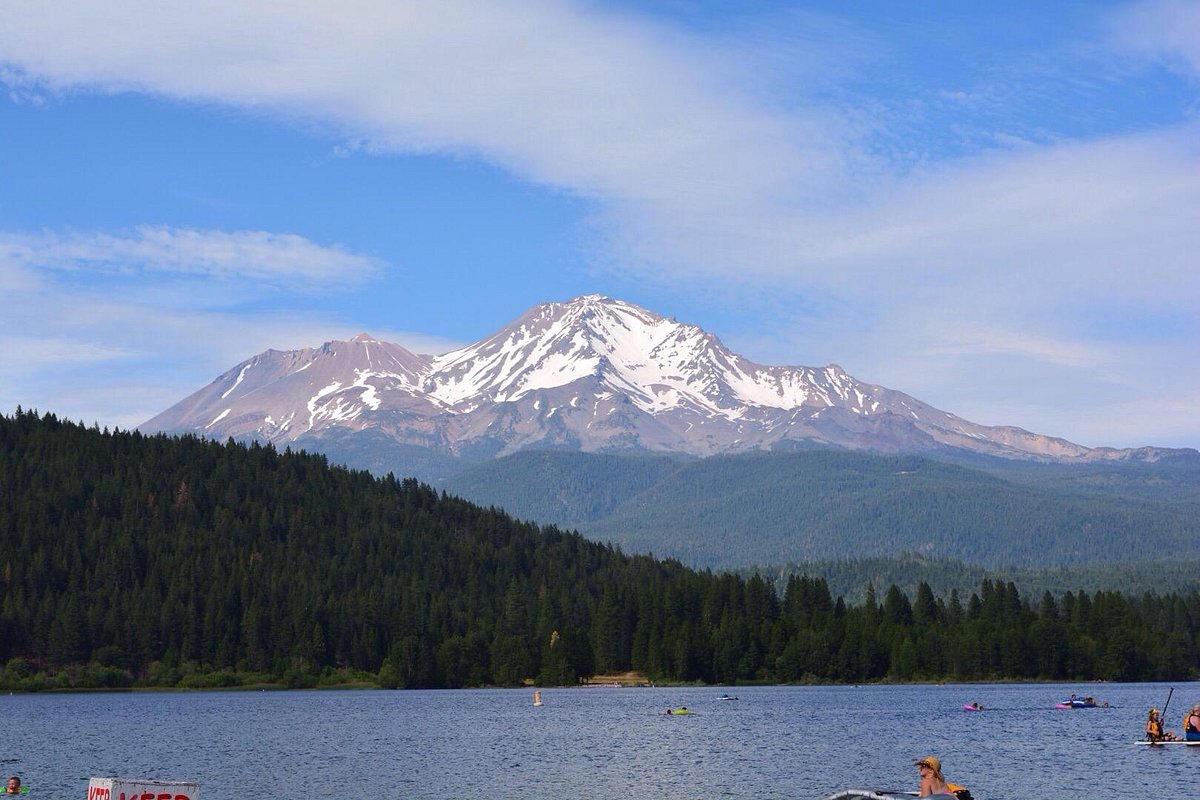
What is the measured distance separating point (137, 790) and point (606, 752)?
219 ft

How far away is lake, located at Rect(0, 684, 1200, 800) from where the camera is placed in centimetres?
10488

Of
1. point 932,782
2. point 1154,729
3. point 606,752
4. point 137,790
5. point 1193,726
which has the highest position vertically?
point 1193,726

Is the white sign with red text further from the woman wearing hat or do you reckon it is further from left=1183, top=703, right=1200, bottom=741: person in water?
left=1183, top=703, right=1200, bottom=741: person in water

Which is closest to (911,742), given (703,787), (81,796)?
(703,787)

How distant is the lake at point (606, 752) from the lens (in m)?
105

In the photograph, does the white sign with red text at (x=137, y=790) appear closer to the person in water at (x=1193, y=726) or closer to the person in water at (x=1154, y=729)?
the person in water at (x=1193, y=726)

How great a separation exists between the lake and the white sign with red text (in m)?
33.9

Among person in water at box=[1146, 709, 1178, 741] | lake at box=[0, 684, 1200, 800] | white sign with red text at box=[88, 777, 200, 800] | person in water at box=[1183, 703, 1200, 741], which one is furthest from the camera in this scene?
person in water at box=[1146, 709, 1178, 741]

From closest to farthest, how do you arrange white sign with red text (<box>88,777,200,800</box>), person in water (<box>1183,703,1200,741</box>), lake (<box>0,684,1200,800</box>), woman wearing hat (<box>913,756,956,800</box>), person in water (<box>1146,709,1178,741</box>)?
woman wearing hat (<box>913,756,956,800</box>) < white sign with red text (<box>88,777,200,800</box>) < lake (<box>0,684,1200,800</box>) < person in water (<box>1183,703,1200,741</box>) < person in water (<box>1146,709,1178,741</box>)

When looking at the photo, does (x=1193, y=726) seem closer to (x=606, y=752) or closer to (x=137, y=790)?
(x=606, y=752)

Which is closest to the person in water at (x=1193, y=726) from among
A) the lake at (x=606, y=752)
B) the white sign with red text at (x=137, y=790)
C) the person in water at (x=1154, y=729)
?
the person in water at (x=1154, y=729)

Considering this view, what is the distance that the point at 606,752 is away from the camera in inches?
5123

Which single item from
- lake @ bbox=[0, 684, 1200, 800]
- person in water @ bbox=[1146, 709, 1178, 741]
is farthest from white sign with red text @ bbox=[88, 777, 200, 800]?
person in water @ bbox=[1146, 709, 1178, 741]

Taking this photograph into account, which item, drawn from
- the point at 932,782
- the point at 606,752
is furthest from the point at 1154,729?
the point at 932,782
